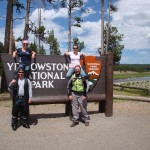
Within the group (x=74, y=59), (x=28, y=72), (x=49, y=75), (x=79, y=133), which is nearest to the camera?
(x=79, y=133)

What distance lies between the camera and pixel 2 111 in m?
11.5

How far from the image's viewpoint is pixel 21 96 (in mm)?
8766

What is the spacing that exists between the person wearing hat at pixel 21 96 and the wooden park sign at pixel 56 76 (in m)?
0.67

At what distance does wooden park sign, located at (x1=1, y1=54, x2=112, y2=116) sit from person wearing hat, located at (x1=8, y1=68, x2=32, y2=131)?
668 mm

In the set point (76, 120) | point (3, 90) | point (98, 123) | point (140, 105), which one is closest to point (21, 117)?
point (76, 120)

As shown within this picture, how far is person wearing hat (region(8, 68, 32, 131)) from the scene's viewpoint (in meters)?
8.70

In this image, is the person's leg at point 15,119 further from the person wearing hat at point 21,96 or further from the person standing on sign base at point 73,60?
the person standing on sign base at point 73,60

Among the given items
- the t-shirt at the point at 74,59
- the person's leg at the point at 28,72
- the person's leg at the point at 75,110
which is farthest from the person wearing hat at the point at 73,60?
the person's leg at the point at 28,72

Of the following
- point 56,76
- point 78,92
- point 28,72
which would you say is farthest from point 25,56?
point 78,92

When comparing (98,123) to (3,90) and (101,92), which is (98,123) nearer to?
(101,92)

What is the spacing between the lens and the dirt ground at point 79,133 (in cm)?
714

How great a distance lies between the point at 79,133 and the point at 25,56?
8.42 feet

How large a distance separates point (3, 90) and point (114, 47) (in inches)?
1584

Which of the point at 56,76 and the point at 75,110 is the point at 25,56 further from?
the point at 75,110
